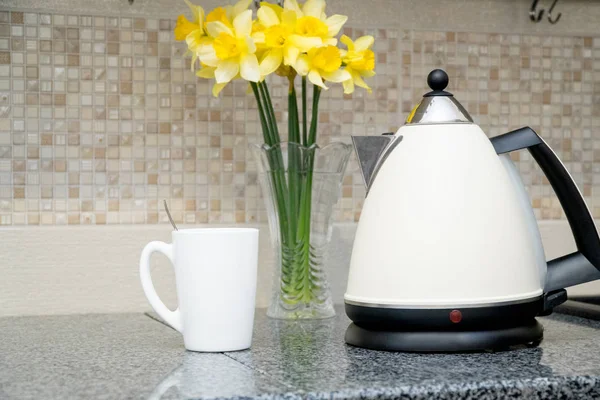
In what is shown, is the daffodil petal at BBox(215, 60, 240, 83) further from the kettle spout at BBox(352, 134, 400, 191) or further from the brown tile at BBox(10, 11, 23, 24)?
the brown tile at BBox(10, 11, 23, 24)

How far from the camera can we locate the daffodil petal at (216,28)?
933mm

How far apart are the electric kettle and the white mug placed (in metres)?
0.11

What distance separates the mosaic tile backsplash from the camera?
112cm

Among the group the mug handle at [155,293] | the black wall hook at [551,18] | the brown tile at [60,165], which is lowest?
the mug handle at [155,293]

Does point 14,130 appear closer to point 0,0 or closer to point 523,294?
point 0,0

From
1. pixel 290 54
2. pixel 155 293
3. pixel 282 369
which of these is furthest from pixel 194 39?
pixel 282 369

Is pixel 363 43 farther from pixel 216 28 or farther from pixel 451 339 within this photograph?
pixel 451 339

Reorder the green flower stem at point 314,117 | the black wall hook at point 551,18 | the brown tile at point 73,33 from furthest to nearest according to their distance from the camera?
the black wall hook at point 551,18 → the brown tile at point 73,33 → the green flower stem at point 314,117

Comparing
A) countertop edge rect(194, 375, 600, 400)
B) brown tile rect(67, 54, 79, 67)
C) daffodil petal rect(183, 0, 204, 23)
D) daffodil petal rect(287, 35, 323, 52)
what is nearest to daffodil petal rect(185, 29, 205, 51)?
daffodil petal rect(183, 0, 204, 23)

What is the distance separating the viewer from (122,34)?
114 cm

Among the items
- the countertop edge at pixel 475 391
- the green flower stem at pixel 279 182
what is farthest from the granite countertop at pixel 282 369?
the green flower stem at pixel 279 182

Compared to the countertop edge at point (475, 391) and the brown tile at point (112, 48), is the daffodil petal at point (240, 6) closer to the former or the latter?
the brown tile at point (112, 48)

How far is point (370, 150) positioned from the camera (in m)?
0.83

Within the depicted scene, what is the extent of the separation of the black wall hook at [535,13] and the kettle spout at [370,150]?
0.56 metres
